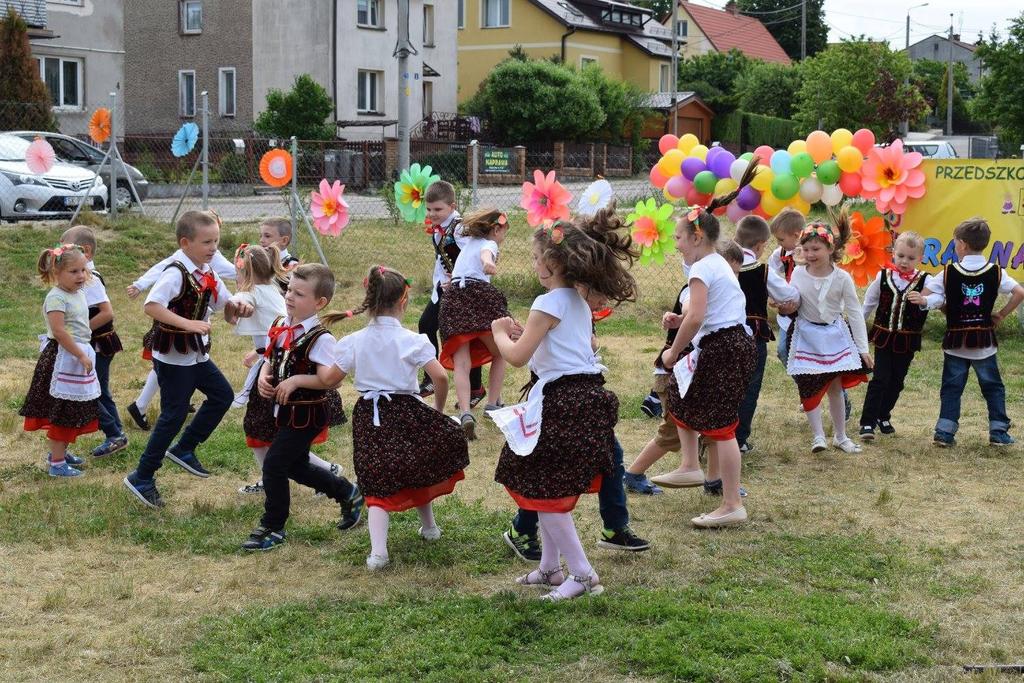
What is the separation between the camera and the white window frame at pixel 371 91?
3575 cm

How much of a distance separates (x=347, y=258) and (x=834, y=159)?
24.2 feet

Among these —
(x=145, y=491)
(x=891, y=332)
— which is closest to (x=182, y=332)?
(x=145, y=491)

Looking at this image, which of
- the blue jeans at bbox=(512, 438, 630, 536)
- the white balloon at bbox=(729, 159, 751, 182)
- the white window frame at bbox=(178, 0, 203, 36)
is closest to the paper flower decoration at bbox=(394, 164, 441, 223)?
the white balloon at bbox=(729, 159, 751, 182)

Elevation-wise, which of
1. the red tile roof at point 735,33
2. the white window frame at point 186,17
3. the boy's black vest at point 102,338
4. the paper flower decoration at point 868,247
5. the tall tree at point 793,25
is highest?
the tall tree at point 793,25

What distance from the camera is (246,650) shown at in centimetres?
432

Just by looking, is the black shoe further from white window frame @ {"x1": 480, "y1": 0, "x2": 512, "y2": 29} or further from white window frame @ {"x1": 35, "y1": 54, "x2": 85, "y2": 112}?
white window frame @ {"x1": 480, "y1": 0, "x2": 512, "y2": 29}

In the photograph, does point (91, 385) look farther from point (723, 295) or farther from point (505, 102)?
→ point (505, 102)

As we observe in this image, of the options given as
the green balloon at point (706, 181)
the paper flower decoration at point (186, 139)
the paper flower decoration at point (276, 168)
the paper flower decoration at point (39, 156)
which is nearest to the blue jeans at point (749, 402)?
the green balloon at point (706, 181)

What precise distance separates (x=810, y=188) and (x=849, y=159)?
0.38 metres

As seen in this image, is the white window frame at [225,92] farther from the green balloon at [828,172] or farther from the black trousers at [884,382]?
the black trousers at [884,382]

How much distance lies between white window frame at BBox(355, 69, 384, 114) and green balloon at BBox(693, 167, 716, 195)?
27243 mm

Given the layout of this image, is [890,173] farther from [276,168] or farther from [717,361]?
[276,168]

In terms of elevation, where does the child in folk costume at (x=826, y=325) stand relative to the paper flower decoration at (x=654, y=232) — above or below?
below

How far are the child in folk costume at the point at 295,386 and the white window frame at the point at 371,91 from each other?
31019 millimetres
